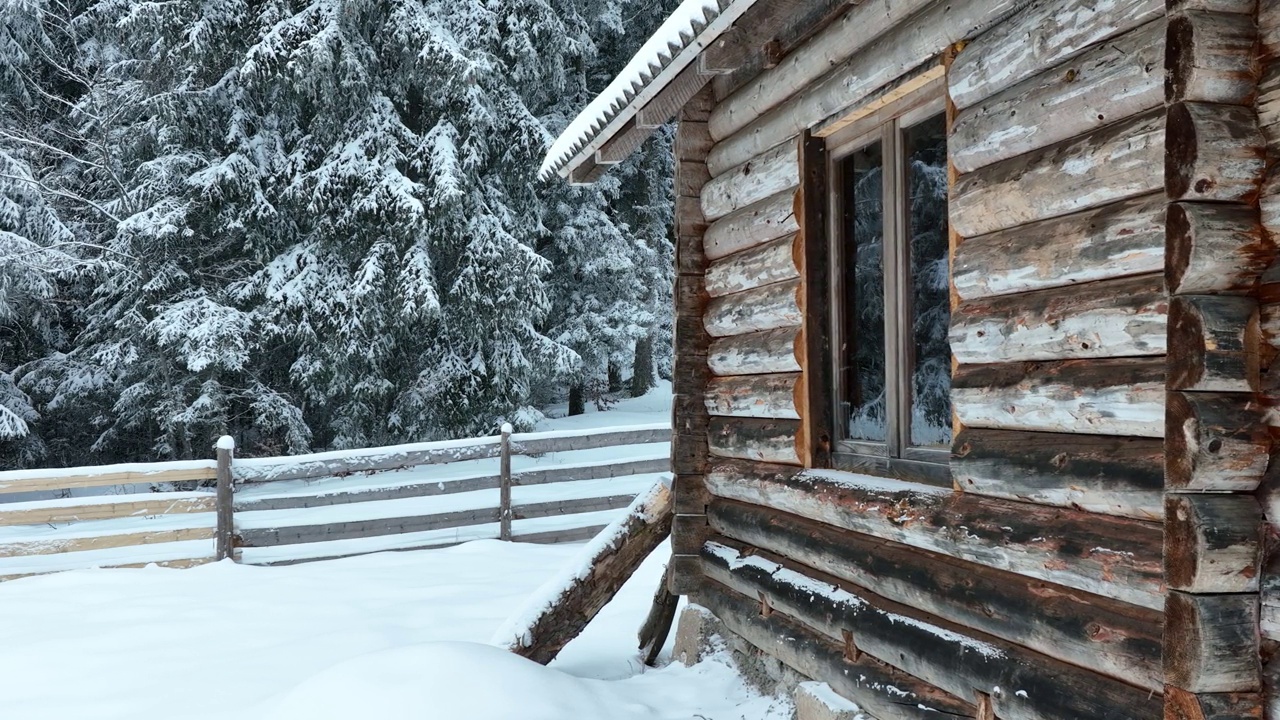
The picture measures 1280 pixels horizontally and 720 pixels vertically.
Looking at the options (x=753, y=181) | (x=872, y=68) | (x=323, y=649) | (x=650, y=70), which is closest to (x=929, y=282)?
(x=872, y=68)

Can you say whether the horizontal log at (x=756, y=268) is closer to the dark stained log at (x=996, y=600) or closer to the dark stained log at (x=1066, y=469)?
the dark stained log at (x=996, y=600)

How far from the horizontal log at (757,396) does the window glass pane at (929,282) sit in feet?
2.72

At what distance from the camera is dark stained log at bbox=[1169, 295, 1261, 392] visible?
225 cm

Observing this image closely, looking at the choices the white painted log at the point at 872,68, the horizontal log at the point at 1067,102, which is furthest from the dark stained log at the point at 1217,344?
the white painted log at the point at 872,68

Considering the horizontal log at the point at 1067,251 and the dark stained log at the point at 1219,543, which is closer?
the dark stained log at the point at 1219,543

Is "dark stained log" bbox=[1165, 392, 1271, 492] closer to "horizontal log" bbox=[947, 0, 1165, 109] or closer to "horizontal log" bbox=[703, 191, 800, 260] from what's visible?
"horizontal log" bbox=[947, 0, 1165, 109]

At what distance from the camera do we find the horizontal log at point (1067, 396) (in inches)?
104

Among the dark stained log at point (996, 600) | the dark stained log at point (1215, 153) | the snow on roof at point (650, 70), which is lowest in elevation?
the dark stained log at point (996, 600)

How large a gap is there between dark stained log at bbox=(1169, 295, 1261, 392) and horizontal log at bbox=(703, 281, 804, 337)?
2529mm

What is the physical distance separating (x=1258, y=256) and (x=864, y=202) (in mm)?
2296

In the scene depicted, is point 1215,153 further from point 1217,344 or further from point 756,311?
point 756,311

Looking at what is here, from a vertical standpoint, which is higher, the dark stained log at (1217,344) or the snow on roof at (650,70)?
the snow on roof at (650,70)

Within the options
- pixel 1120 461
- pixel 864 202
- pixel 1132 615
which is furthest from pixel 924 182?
pixel 1132 615

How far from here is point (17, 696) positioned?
5750 mm
